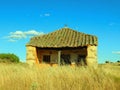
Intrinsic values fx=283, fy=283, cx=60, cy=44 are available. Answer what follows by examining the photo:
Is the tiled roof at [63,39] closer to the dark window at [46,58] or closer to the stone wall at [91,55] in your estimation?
the stone wall at [91,55]

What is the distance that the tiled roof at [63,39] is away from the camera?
2872cm

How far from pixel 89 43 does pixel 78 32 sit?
4847 mm

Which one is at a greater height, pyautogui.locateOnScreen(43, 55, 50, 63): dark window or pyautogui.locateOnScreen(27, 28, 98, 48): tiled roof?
pyautogui.locateOnScreen(27, 28, 98, 48): tiled roof

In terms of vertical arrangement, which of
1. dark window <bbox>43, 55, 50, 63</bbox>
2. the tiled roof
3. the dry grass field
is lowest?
the dry grass field

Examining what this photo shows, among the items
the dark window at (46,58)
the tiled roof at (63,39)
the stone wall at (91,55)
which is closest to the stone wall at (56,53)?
the dark window at (46,58)

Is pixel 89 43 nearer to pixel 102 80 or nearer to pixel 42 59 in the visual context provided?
pixel 42 59

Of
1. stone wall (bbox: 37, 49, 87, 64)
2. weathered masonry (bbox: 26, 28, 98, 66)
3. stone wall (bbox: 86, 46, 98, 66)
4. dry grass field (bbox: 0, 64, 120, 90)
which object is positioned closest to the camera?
dry grass field (bbox: 0, 64, 120, 90)

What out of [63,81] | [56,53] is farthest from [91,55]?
[63,81]

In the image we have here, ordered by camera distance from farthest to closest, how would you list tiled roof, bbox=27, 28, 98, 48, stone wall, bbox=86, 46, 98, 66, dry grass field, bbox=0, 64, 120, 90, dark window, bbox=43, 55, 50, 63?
dark window, bbox=43, 55, 50, 63 < tiled roof, bbox=27, 28, 98, 48 < stone wall, bbox=86, 46, 98, 66 < dry grass field, bbox=0, 64, 120, 90

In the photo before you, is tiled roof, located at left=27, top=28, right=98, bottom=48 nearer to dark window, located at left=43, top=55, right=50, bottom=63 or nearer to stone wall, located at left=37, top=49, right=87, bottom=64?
stone wall, located at left=37, top=49, right=87, bottom=64

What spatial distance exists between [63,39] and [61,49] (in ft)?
5.36

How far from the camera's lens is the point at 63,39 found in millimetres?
30734

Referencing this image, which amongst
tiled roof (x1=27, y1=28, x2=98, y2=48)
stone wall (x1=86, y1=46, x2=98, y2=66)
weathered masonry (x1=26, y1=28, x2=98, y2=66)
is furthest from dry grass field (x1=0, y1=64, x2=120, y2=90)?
tiled roof (x1=27, y1=28, x2=98, y2=48)

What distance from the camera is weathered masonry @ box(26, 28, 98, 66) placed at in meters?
28.4
